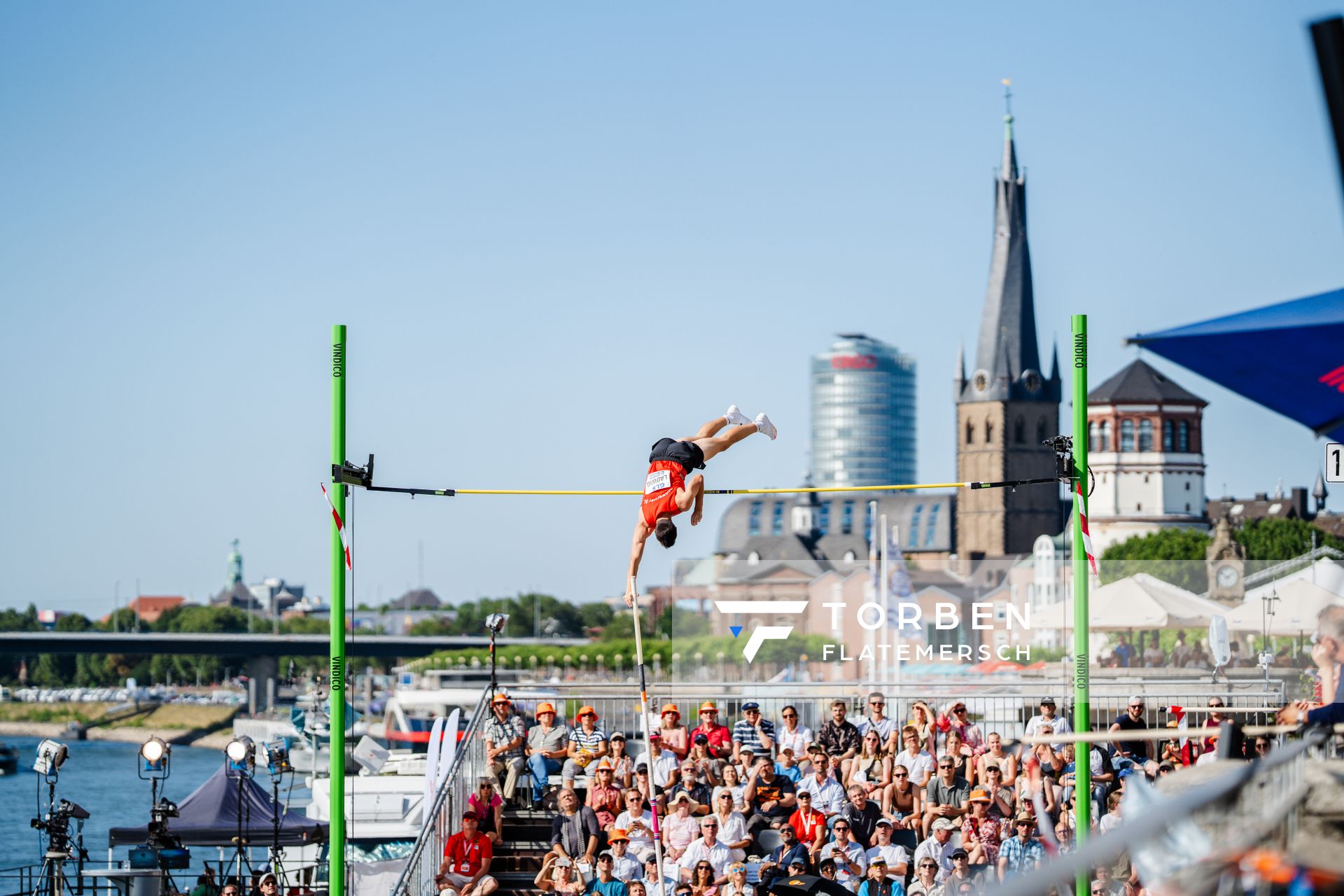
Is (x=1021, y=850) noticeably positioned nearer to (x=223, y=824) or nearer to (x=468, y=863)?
(x=468, y=863)

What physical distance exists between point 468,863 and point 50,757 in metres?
4.64

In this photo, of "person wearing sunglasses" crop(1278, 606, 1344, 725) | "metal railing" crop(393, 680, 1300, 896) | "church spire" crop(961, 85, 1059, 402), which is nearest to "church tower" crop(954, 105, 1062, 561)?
"church spire" crop(961, 85, 1059, 402)

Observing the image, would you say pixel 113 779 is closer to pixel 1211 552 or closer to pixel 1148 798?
pixel 1211 552

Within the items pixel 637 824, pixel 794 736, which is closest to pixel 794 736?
pixel 794 736

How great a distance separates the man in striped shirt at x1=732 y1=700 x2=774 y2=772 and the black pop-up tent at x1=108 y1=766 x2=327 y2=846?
18.9 feet

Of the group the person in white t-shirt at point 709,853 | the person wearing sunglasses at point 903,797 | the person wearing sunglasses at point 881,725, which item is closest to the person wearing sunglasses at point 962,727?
the person wearing sunglasses at point 881,725

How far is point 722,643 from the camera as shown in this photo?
2153 centimetres

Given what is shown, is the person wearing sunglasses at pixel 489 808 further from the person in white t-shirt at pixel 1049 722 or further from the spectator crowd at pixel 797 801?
the person in white t-shirt at pixel 1049 722

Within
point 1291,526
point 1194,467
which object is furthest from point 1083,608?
point 1194,467

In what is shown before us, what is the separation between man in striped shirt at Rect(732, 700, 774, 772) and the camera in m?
14.7

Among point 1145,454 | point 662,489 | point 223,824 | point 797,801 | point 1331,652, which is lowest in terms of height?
point 223,824

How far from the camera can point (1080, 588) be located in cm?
1116

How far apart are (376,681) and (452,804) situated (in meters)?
140

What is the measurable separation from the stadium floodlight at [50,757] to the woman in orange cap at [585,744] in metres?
4.44
